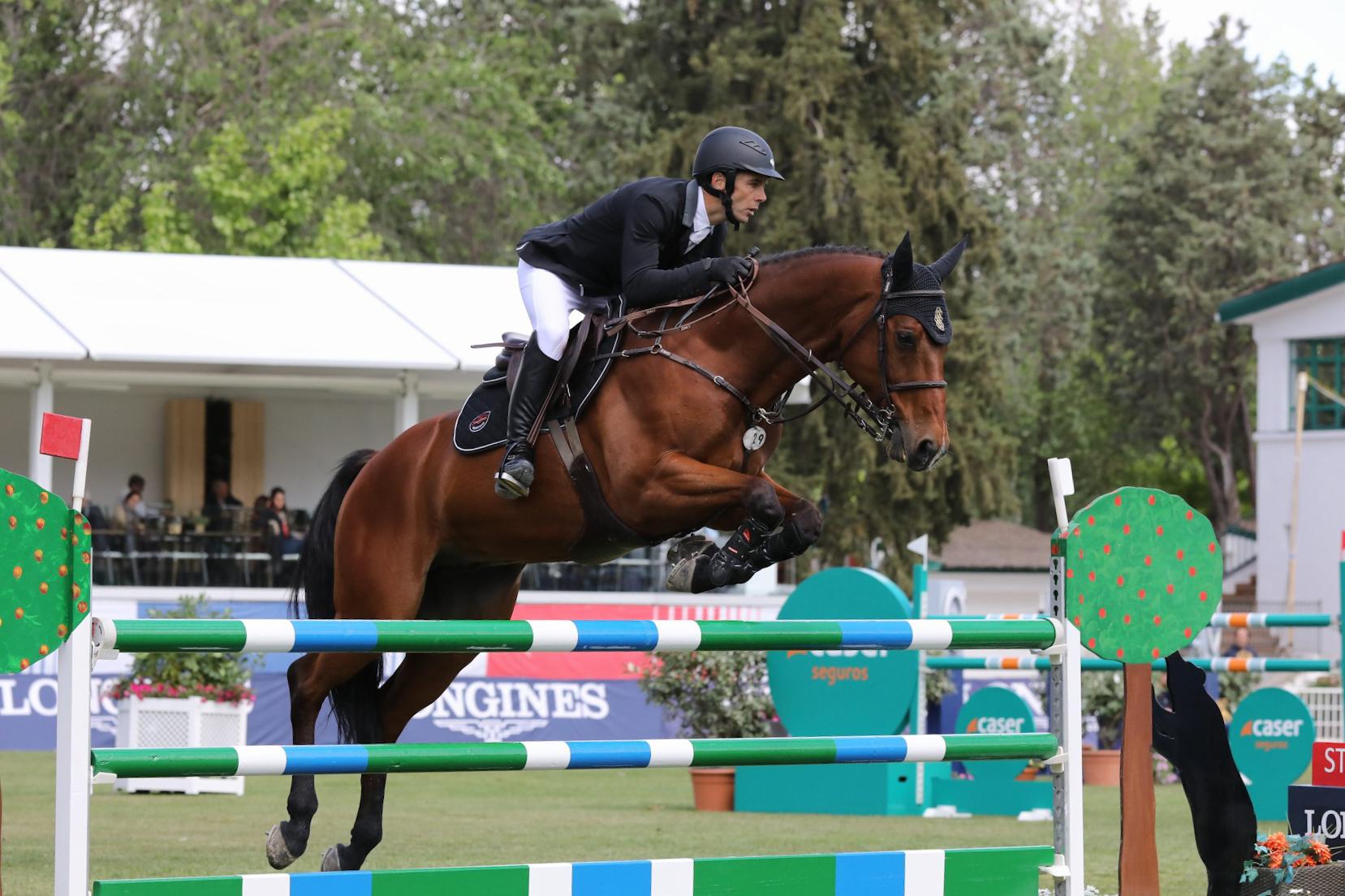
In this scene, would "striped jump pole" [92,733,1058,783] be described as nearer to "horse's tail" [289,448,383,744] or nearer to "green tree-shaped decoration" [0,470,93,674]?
"green tree-shaped decoration" [0,470,93,674]

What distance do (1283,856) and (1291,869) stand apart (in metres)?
0.04

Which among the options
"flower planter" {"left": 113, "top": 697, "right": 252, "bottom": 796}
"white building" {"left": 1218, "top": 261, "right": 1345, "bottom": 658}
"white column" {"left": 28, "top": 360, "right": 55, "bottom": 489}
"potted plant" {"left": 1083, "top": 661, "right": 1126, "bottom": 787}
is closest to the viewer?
"flower planter" {"left": 113, "top": 697, "right": 252, "bottom": 796}

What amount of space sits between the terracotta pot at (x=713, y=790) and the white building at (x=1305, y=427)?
1776 cm

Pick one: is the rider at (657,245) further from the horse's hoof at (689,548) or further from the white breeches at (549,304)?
the horse's hoof at (689,548)

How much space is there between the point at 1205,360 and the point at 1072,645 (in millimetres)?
32179

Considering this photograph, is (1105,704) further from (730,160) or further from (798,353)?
(730,160)

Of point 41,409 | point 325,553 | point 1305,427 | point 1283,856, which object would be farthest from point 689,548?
point 1305,427

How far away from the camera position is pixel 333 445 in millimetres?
21297

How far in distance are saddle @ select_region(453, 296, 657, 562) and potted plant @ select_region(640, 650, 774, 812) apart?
19.4ft

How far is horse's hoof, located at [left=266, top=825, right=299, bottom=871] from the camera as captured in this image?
4891mm

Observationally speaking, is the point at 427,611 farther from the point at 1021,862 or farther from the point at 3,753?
the point at 3,753

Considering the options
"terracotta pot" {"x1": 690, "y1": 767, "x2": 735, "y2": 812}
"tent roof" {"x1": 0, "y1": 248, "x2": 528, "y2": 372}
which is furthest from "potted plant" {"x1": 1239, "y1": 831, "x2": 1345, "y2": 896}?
"tent roof" {"x1": 0, "y1": 248, "x2": 528, "y2": 372}

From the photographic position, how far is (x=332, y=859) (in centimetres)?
502

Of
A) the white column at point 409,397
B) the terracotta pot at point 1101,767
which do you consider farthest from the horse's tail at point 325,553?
the white column at point 409,397
